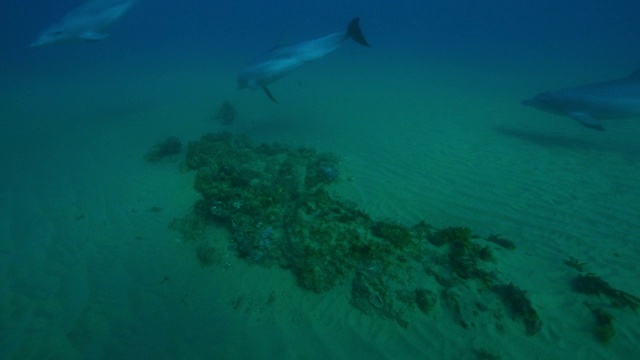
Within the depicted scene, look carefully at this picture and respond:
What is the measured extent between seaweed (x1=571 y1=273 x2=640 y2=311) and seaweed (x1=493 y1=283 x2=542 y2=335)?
34.7 inches

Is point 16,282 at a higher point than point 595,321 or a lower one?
lower

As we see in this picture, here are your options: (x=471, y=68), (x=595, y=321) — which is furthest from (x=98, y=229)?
(x=471, y=68)

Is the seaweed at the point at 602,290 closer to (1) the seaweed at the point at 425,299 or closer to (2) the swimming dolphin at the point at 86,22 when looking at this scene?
(1) the seaweed at the point at 425,299

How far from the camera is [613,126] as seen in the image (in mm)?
11250

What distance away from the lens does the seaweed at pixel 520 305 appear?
3.50 meters

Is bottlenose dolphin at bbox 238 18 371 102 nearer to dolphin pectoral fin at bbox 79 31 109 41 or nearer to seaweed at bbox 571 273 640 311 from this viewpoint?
dolphin pectoral fin at bbox 79 31 109 41

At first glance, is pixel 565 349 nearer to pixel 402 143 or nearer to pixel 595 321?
pixel 595 321

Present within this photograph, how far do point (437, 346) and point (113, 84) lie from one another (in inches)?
942

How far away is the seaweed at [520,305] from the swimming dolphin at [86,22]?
11438mm

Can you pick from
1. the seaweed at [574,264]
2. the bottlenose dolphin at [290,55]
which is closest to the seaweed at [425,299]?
the seaweed at [574,264]

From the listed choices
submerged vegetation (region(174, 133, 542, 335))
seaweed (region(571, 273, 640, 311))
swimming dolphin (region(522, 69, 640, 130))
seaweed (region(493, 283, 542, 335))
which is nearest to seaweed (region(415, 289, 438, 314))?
submerged vegetation (region(174, 133, 542, 335))

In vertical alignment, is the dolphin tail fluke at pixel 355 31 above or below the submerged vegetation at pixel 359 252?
above

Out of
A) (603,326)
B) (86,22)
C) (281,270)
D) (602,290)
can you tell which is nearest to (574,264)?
(602,290)

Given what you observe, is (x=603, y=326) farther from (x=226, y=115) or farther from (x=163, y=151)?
(x=226, y=115)
